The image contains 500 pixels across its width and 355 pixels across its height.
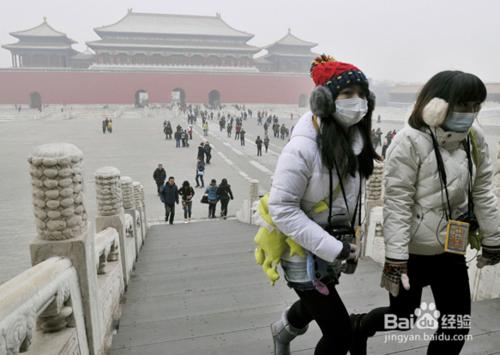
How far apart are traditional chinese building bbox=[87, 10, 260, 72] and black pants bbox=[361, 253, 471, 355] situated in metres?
39.7

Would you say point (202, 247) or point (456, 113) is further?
point (202, 247)

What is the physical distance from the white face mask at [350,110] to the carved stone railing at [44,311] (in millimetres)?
1265

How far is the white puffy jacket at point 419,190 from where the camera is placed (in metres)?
1.52

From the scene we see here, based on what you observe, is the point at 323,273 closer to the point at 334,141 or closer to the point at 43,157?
the point at 334,141

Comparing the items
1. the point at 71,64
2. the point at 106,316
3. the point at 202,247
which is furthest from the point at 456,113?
the point at 71,64

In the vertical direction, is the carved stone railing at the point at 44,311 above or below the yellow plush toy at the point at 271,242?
below

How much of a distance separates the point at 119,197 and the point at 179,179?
309 inches

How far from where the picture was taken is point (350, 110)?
4.75 ft

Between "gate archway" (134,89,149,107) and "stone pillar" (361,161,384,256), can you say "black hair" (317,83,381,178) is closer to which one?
"stone pillar" (361,161,384,256)

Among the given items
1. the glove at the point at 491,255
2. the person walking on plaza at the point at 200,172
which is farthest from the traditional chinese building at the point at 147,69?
the glove at the point at 491,255

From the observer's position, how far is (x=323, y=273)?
1470 mm

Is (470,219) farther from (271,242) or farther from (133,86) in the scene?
(133,86)

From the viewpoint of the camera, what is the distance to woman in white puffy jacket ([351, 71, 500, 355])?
4.95ft

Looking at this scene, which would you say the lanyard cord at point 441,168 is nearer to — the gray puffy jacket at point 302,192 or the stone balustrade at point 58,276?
the gray puffy jacket at point 302,192
